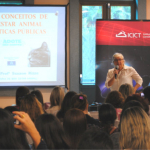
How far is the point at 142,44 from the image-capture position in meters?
5.20

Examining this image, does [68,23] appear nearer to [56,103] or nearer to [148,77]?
[148,77]

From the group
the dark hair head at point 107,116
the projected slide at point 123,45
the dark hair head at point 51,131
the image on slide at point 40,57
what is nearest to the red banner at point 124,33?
the projected slide at point 123,45

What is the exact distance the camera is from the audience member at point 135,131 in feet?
4.40

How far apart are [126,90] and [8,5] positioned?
3279 mm

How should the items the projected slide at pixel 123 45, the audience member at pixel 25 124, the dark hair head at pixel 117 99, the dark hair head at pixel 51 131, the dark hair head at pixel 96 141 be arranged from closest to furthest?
the dark hair head at pixel 96 141 → the audience member at pixel 25 124 → the dark hair head at pixel 51 131 → the dark hair head at pixel 117 99 → the projected slide at pixel 123 45

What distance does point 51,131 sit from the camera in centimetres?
150

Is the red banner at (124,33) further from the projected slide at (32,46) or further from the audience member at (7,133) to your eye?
the audience member at (7,133)

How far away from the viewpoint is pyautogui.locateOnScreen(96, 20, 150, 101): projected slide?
5.09 metres

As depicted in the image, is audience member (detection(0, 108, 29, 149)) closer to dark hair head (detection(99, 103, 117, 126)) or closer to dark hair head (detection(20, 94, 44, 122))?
dark hair head (detection(99, 103, 117, 126))

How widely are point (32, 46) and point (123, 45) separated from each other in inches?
76.3

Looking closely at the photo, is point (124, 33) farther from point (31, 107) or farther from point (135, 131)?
point (135, 131)

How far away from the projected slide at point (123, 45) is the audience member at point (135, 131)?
367 centimetres

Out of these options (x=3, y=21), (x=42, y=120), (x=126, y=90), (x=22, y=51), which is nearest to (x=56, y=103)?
(x=126, y=90)

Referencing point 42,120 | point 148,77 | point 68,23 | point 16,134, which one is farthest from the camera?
point 68,23
